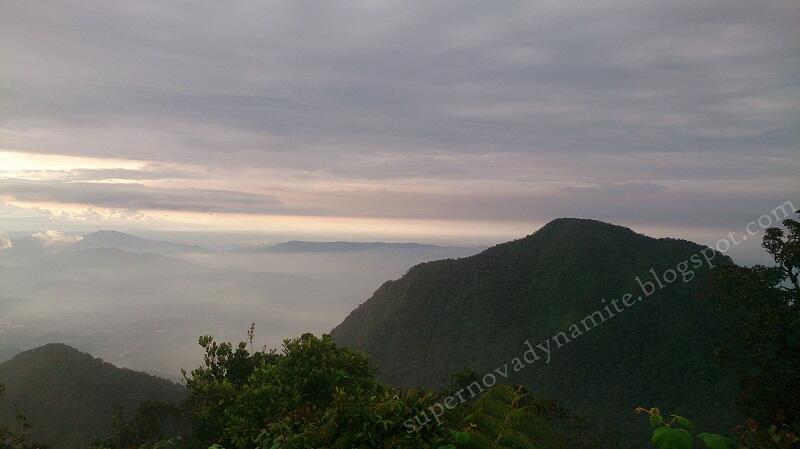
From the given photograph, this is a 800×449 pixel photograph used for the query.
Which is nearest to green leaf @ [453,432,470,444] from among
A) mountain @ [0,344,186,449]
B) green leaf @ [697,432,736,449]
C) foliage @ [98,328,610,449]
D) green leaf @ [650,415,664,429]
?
foliage @ [98,328,610,449]

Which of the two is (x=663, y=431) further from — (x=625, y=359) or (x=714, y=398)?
(x=625, y=359)

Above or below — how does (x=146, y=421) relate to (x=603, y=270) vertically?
below

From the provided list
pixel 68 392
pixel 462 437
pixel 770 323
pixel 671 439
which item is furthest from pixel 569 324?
pixel 671 439

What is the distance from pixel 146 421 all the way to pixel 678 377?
68.3m

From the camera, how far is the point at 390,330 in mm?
99000

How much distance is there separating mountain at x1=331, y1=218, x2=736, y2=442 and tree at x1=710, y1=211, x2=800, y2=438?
117ft

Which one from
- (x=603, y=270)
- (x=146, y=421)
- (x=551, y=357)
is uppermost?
(x=603, y=270)

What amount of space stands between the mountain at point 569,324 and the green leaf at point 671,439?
60.7 m

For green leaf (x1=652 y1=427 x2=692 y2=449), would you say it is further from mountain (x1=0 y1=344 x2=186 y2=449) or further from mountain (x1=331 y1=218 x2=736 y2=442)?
mountain (x1=0 y1=344 x2=186 y2=449)

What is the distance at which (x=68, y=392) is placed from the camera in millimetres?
70375

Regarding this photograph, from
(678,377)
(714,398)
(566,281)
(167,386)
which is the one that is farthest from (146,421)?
(566,281)

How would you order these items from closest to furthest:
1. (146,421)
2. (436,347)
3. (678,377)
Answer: (146,421) < (678,377) < (436,347)

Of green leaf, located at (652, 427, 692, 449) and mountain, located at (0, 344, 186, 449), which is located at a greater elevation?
green leaf, located at (652, 427, 692, 449)

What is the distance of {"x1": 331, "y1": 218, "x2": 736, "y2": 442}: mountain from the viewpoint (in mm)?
68250
